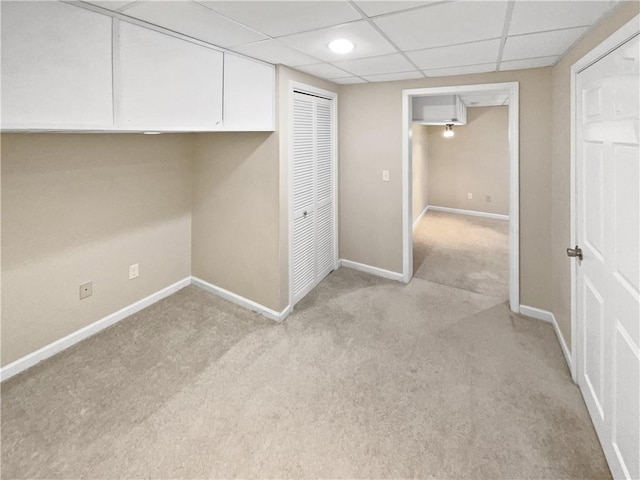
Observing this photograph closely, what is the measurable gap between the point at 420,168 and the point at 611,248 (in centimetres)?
577

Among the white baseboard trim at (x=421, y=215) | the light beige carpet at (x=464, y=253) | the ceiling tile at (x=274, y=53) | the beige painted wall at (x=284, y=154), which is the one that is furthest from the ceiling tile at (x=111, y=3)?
the white baseboard trim at (x=421, y=215)

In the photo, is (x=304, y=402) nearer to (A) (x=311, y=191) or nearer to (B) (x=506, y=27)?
(A) (x=311, y=191)

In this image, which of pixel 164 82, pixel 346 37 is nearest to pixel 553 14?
pixel 346 37

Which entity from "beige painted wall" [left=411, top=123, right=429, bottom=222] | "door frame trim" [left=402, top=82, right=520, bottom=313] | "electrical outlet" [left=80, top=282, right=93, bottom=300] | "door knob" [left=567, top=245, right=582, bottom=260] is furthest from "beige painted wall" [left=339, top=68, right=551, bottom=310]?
"beige painted wall" [left=411, top=123, right=429, bottom=222]

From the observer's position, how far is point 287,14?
5.77ft

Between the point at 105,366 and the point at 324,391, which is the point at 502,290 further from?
the point at 105,366

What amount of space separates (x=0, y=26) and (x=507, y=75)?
334 centimetres

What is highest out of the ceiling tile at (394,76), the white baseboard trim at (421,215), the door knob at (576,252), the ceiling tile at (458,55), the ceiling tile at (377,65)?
the ceiling tile at (394,76)

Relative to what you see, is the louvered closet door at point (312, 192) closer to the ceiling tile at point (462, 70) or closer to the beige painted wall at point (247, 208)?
the beige painted wall at point (247, 208)

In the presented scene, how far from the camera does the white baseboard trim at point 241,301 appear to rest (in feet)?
10.3

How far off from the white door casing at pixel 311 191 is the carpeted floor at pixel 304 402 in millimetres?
599

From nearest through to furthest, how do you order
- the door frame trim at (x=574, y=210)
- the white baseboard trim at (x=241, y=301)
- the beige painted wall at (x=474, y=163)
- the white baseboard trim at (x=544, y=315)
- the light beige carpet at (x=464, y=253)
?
the door frame trim at (x=574, y=210) → the white baseboard trim at (x=544, y=315) → the white baseboard trim at (x=241, y=301) → the light beige carpet at (x=464, y=253) → the beige painted wall at (x=474, y=163)

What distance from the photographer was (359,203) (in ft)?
13.4

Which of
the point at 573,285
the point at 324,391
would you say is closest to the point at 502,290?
the point at 573,285
